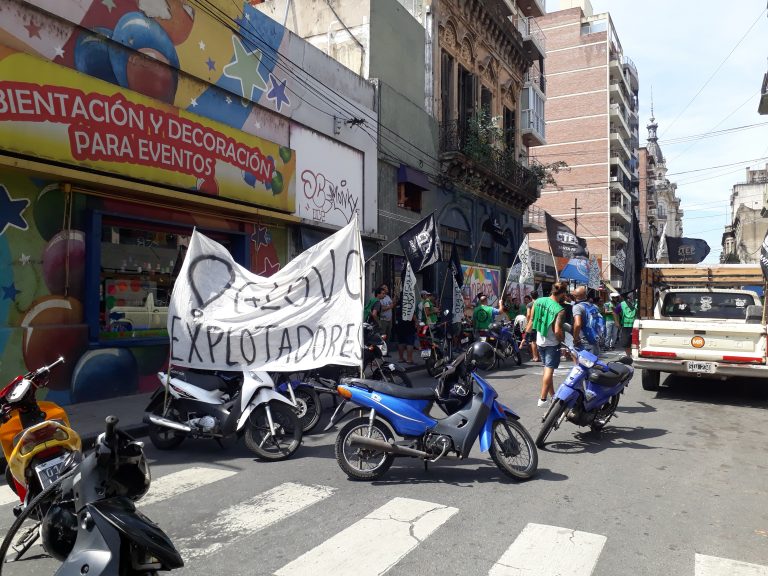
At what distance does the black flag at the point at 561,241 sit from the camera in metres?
20.3

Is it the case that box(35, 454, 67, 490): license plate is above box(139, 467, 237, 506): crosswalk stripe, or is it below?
above

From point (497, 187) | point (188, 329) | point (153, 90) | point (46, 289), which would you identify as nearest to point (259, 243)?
point (153, 90)

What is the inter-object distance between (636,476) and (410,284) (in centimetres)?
908

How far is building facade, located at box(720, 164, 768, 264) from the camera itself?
156 feet

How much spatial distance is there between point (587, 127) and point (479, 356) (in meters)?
59.2

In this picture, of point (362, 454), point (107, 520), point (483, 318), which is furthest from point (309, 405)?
point (483, 318)

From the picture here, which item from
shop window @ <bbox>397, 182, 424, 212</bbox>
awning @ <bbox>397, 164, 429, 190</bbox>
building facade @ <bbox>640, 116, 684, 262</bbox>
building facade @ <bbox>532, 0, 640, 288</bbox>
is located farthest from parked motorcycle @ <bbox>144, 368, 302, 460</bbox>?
building facade @ <bbox>640, 116, 684, 262</bbox>

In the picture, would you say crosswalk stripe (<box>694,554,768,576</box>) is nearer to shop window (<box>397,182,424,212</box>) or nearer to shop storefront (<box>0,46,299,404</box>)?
shop storefront (<box>0,46,299,404</box>)

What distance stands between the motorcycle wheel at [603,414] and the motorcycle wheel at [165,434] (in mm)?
4732

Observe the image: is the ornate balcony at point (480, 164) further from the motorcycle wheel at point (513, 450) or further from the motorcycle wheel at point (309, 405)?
the motorcycle wheel at point (513, 450)

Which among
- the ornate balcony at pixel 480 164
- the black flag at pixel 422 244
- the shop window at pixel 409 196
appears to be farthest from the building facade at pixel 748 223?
the black flag at pixel 422 244

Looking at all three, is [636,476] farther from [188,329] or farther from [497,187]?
[497,187]

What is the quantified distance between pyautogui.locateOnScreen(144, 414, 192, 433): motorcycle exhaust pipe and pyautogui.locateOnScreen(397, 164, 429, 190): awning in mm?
13068

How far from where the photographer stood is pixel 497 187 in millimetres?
24688
